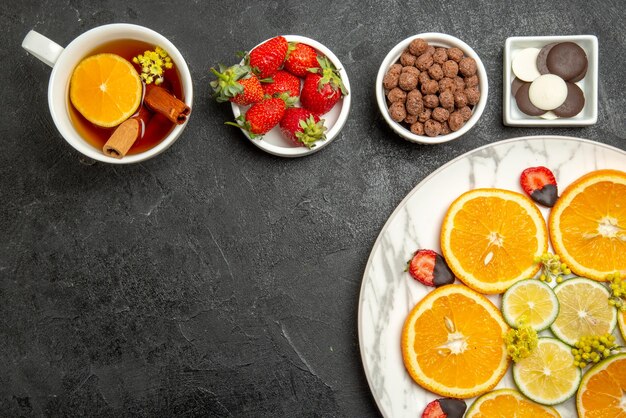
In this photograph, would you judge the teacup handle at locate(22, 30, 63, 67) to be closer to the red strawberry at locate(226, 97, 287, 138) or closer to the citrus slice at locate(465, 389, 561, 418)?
the red strawberry at locate(226, 97, 287, 138)

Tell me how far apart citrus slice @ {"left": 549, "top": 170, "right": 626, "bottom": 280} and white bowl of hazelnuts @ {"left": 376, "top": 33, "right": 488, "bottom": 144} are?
1.07 ft

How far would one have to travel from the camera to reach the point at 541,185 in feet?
5.05

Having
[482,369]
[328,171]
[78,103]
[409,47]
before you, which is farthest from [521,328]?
[78,103]

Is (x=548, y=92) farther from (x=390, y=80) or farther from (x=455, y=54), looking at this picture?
(x=390, y=80)

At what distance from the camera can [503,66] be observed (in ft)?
5.34

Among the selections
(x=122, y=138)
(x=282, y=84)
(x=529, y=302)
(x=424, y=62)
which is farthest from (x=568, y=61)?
(x=122, y=138)

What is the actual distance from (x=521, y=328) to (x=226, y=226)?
31.1 inches

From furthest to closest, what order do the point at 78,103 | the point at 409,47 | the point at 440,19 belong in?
1. the point at 440,19
2. the point at 409,47
3. the point at 78,103

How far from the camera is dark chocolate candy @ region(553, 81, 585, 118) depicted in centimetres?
155

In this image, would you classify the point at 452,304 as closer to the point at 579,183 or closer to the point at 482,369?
the point at 482,369

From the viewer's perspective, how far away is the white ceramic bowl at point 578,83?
1.55 metres

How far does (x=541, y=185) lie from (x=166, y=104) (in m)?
0.94

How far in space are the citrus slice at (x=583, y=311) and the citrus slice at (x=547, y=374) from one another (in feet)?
0.14

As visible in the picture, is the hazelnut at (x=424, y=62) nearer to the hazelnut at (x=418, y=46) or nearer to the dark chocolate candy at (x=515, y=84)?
the hazelnut at (x=418, y=46)
